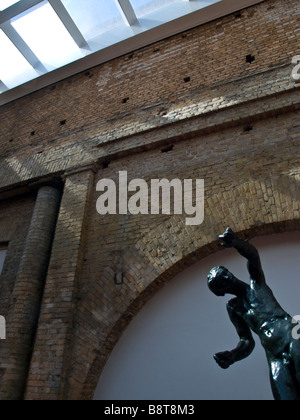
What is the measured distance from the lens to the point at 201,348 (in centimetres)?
416

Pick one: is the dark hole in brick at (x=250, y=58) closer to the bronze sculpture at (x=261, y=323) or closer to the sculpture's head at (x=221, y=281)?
the bronze sculpture at (x=261, y=323)

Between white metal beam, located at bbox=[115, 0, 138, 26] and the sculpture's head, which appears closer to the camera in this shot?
the sculpture's head

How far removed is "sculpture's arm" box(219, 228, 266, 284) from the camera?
2.45 metres

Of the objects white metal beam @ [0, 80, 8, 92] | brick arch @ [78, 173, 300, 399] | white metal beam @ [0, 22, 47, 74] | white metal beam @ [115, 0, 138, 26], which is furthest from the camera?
white metal beam @ [0, 80, 8, 92]

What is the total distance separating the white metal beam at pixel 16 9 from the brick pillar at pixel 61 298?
145 inches

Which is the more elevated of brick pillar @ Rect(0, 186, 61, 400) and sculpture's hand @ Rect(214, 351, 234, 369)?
brick pillar @ Rect(0, 186, 61, 400)

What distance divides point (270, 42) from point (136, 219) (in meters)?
3.71

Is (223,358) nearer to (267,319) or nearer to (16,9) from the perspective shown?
(267,319)

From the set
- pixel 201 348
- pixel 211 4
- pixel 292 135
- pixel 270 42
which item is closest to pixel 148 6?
pixel 211 4

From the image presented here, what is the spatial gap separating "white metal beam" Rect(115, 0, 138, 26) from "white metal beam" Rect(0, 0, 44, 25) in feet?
5.23

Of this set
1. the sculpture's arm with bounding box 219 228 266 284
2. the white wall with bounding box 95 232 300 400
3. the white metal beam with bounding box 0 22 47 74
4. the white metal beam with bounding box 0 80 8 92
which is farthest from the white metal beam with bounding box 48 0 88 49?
the sculpture's arm with bounding box 219 228 266 284

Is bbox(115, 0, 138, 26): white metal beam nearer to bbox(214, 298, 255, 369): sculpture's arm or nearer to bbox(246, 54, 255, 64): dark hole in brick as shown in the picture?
bbox(246, 54, 255, 64): dark hole in brick

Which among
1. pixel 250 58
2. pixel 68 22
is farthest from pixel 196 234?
pixel 68 22

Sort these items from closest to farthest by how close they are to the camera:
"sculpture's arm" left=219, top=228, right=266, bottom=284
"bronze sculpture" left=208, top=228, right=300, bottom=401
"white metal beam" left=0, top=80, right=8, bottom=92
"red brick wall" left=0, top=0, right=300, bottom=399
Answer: "bronze sculpture" left=208, top=228, right=300, bottom=401 < "sculpture's arm" left=219, top=228, right=266, bottom=284 < "red brick wall" left=0, top=0, right=300, bottom=399 < "white metal beam" left=0, top=80, right=8, bottom=92
